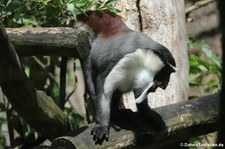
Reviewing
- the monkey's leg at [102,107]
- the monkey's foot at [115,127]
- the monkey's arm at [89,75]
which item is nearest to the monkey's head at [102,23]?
the monkey's arm at [89,75]

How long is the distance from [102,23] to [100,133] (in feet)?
2.80

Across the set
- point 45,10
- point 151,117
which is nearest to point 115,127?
point 151,117

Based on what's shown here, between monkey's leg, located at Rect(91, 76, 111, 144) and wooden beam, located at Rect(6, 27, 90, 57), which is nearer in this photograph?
wooden beam, located at Rect(6, 27, 90, 57)

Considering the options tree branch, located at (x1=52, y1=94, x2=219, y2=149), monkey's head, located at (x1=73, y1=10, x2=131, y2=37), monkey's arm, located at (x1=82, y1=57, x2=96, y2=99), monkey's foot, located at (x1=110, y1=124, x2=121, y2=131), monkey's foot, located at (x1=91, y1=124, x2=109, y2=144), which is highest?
monkey's head, located at (x1=73, y1=10, x2=131, y2=37)

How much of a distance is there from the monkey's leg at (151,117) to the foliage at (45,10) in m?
0.69

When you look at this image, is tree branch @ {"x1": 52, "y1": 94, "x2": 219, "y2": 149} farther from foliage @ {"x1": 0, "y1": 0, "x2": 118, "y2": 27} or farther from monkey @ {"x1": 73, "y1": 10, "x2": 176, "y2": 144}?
foliage @ {"x1": 0, "y1": 0, "x2": 118, "y2": 27}

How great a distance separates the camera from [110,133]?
8.09 feet

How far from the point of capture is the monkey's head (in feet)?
9.36

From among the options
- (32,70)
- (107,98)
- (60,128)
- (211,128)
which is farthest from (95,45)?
(32,70)

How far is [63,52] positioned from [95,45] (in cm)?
44

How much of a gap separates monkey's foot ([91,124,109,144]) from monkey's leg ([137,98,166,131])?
322 mm

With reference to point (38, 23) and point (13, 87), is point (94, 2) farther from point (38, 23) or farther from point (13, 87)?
point (13, 87)

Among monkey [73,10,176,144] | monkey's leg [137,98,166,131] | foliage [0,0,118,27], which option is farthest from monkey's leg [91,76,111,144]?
foliage [0,0,118,27]

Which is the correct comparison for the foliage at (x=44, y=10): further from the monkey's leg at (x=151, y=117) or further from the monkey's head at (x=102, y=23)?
the monkey's leg at (x=151, y=117)
